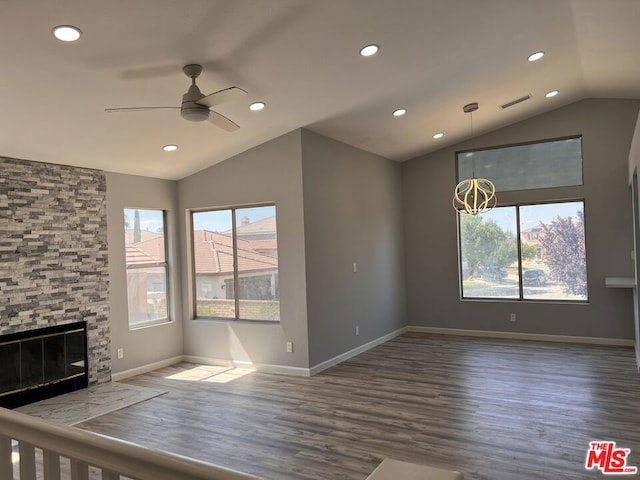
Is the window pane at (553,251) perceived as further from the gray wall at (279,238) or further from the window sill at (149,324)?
the window sill at (149,324)

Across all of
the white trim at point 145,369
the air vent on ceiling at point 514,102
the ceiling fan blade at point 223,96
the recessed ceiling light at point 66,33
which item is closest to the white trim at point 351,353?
the white trim at point 145,369

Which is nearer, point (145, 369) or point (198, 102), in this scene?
point (198, 102)

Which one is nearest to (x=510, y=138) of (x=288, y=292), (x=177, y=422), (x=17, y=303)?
(x=288, y=292)

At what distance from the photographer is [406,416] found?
417 centimetres

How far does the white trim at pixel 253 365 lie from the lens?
5602 millimetres

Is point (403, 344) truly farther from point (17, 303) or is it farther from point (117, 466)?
point (117, 466)

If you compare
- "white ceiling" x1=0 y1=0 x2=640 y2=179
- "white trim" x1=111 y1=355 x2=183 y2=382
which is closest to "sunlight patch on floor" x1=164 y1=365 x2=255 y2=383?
"white trim" x1=111 y1=355 x2=183 y2=382

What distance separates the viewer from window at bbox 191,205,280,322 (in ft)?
19.5

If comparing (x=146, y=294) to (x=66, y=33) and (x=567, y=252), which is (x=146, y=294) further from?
(x=567, y=252)

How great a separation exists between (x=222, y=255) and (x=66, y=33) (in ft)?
12.0

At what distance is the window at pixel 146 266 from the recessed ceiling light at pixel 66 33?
10.4ft

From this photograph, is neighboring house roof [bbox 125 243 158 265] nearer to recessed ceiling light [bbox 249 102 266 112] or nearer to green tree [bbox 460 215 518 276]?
recessed ceiling light [bbox 249 102 266 112]

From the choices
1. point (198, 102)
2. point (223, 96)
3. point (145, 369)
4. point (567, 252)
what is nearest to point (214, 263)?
point (145, 369)

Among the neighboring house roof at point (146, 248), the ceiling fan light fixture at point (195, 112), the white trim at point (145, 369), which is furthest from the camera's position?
the neighboring house roof at point (146, 248)
